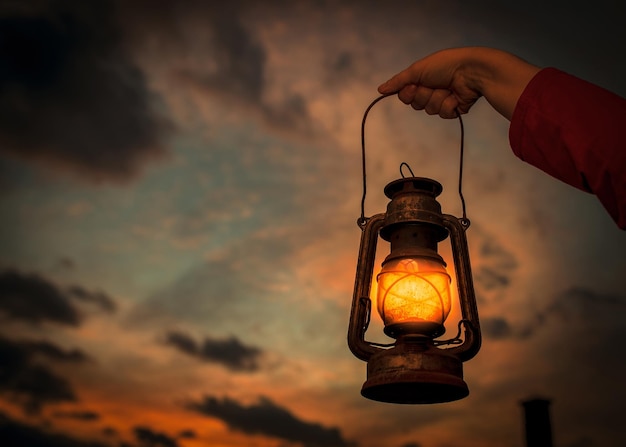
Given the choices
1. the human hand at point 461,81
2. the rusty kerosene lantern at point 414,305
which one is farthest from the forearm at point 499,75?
the rusty kerosene lantern at point 414,305

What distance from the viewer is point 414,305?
263 centimetres

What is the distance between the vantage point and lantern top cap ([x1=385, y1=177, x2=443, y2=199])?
9.75 ft

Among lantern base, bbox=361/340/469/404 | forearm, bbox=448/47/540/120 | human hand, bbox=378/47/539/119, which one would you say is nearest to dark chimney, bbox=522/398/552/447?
lantern base, bbox=361/340/469/404

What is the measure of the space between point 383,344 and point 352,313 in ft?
0.68

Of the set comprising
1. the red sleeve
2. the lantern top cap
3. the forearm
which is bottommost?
the red sleeve

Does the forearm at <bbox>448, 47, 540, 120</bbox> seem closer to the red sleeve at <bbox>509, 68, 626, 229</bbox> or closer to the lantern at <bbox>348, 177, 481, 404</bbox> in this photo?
the red sleeve at <bbox>509, 68, 626, 229</bbox>

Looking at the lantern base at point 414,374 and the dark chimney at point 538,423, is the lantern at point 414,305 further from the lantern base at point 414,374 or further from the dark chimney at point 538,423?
the dark chimney at point 538,423

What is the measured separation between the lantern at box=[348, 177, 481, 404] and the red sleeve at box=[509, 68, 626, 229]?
1.15 meters

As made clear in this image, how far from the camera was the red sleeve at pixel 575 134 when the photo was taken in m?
1.34

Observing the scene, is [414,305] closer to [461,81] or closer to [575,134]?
[461,81]

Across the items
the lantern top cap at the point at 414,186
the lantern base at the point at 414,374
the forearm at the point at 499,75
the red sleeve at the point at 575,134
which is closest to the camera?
the red sleeve at the point at 575,134

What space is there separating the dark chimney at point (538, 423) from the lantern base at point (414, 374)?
34.2ft

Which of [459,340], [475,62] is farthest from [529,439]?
[475,62]

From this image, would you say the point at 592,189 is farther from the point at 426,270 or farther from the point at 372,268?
the point at 372,268
